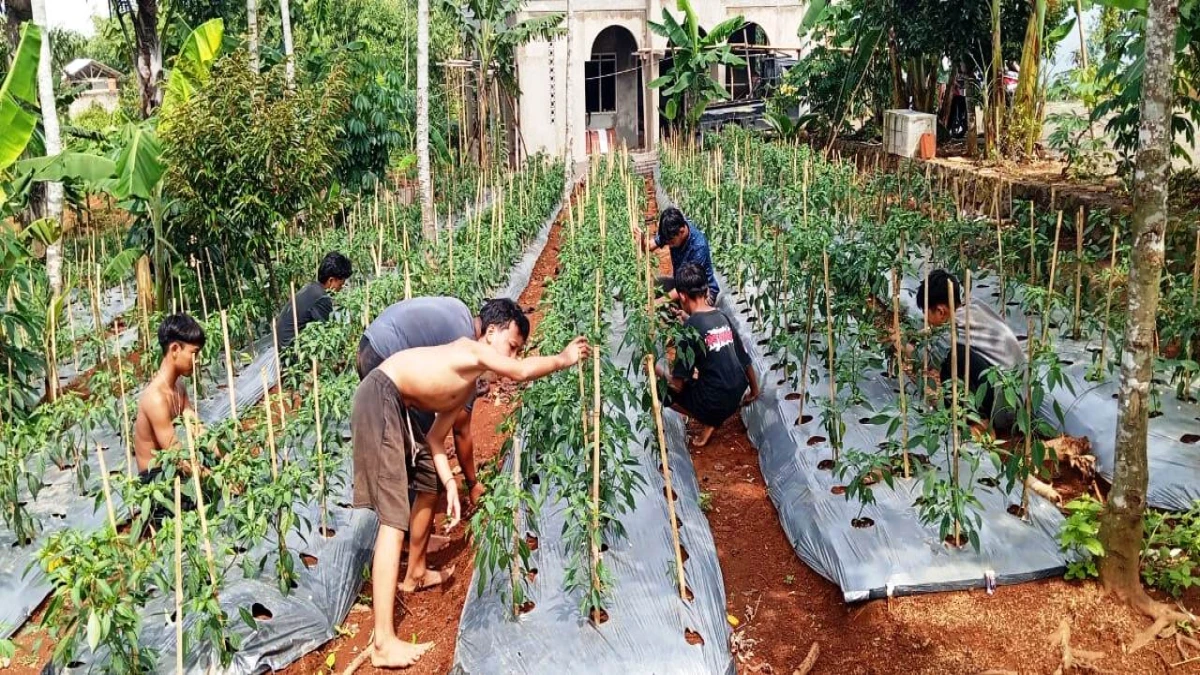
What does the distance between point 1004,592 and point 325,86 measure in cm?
650

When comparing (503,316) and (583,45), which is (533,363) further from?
(583,45)

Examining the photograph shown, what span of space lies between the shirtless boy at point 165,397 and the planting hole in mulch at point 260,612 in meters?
0.90

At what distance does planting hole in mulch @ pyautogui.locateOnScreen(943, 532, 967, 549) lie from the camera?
3621 millimetres

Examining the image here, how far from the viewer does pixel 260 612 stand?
3578 millimetres

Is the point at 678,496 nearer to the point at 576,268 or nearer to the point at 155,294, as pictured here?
the point at 576,268

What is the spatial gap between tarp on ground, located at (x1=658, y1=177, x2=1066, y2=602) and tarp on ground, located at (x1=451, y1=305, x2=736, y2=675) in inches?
19.3

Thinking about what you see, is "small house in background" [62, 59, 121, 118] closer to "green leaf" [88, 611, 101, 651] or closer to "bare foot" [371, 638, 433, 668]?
"bare foot" [371, 638, 433, 668]

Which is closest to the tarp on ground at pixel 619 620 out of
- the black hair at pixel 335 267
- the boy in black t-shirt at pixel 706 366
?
the boy in black t-shirt at pixel 706 366

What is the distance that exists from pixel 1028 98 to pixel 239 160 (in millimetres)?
8727

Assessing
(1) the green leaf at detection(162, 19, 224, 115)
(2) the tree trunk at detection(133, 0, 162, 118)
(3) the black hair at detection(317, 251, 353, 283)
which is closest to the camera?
(3) the black hair at detection(317, 251, 353, 283)

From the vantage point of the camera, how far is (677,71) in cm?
1803

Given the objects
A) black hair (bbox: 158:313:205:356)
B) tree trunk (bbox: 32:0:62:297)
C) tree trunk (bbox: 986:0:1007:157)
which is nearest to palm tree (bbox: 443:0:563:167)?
tree trunk (bbox: 986:0:1007:157)

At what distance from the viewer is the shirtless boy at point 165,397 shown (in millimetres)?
4082

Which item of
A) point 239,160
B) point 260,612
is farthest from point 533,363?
point 239,160
